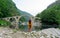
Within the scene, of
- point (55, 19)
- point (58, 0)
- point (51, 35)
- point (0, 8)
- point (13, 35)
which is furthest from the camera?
point (58, 0)

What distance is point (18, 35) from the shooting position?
14.9 m

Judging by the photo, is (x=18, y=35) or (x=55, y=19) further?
(x=55, y=19)

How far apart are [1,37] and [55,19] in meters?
45.2

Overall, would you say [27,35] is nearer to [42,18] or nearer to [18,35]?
[18,35]

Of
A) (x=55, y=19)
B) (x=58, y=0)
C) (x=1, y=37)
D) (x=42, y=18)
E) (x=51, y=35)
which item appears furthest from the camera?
(x=58, y=0)

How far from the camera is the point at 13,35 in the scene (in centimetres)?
1480

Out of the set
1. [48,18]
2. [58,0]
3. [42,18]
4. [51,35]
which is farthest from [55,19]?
[51,35]

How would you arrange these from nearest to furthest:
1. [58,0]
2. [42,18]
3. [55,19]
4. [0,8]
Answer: [0,8]
[55,19]
[42,18]
[58,0]

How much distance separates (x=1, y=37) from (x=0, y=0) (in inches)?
1067

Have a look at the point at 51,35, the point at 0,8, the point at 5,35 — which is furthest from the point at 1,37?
the point at 0,8

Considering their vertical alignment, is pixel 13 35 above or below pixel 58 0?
below

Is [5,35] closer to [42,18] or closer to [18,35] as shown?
[18,35]

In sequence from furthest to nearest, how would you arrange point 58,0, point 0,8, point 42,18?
point 58,0 → point 42,18 → point 0,8

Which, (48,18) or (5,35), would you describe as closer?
(5,35)
